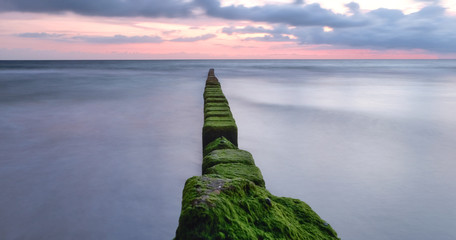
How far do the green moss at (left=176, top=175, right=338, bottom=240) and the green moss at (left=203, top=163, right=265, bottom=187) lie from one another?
527 mm

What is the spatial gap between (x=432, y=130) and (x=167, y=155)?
303 inches

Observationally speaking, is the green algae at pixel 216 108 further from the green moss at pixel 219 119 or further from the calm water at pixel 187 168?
the calm water at pixel 187 168

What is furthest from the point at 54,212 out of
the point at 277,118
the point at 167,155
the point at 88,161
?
the point at 277,118

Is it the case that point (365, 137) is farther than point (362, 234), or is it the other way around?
point (365, 137)

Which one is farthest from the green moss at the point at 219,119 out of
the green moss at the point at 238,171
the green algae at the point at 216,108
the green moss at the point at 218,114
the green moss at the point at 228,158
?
the green moss at the point at 238,171

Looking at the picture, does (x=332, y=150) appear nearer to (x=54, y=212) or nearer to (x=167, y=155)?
(x=167, y=155)

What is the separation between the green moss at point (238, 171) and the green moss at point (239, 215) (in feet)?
1.73

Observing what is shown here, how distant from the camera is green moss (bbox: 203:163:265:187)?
8.64ft

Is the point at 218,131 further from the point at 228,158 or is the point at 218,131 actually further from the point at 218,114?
the point at 228,158

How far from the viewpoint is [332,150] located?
705 cm

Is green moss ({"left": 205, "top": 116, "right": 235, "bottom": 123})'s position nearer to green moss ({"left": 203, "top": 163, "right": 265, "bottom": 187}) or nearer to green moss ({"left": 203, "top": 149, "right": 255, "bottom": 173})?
green moss ({"left": 203, "top": 149, "right": 255, "bottom": 173})

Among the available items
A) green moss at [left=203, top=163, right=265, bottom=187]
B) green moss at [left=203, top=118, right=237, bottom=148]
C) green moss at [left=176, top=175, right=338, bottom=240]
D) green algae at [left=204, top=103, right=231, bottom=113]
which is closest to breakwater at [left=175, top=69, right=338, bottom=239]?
green moss at [left=176, top=175, right=338, bottom=240]

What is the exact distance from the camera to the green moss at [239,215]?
58.3 inches

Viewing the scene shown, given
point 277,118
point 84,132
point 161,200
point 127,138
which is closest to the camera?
point 161,200
